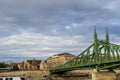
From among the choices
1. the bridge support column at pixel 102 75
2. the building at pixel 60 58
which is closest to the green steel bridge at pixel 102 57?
the bridge support column at pixel 102 75

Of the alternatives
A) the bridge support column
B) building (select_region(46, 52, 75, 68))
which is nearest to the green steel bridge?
the bridge support column

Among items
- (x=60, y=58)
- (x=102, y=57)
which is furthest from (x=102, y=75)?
(x=60, y=58)

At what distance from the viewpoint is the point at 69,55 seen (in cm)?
19125

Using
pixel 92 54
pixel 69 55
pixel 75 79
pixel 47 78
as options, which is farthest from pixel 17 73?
pixel 69 55

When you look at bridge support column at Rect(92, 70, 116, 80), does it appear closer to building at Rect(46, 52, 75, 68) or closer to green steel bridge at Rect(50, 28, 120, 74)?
green steel bridge at Rect(50, 28, 120, 74)

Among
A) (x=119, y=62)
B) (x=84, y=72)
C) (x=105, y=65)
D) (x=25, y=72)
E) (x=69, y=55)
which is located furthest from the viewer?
(x=69, y=55)

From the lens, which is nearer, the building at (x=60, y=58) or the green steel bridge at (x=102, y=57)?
the green steel bridge at (x=102, y=57)

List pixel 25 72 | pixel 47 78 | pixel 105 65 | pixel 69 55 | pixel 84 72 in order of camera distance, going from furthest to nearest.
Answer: pixel 69 55 < pixel 84 72 < pixel 25 72 < pixel 47 78 < pixel 105 65

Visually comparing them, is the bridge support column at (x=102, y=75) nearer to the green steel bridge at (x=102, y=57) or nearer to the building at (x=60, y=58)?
the green steel bridge at (x=102, y=57)

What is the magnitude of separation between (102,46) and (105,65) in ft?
30.5

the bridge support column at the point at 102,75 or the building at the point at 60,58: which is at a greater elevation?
the building at the point at 60,58

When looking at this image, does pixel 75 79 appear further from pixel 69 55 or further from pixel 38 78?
pixel 69 55

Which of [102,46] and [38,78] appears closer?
[102,46]

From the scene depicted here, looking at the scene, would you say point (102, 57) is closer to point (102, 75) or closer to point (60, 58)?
point (102, 75)
